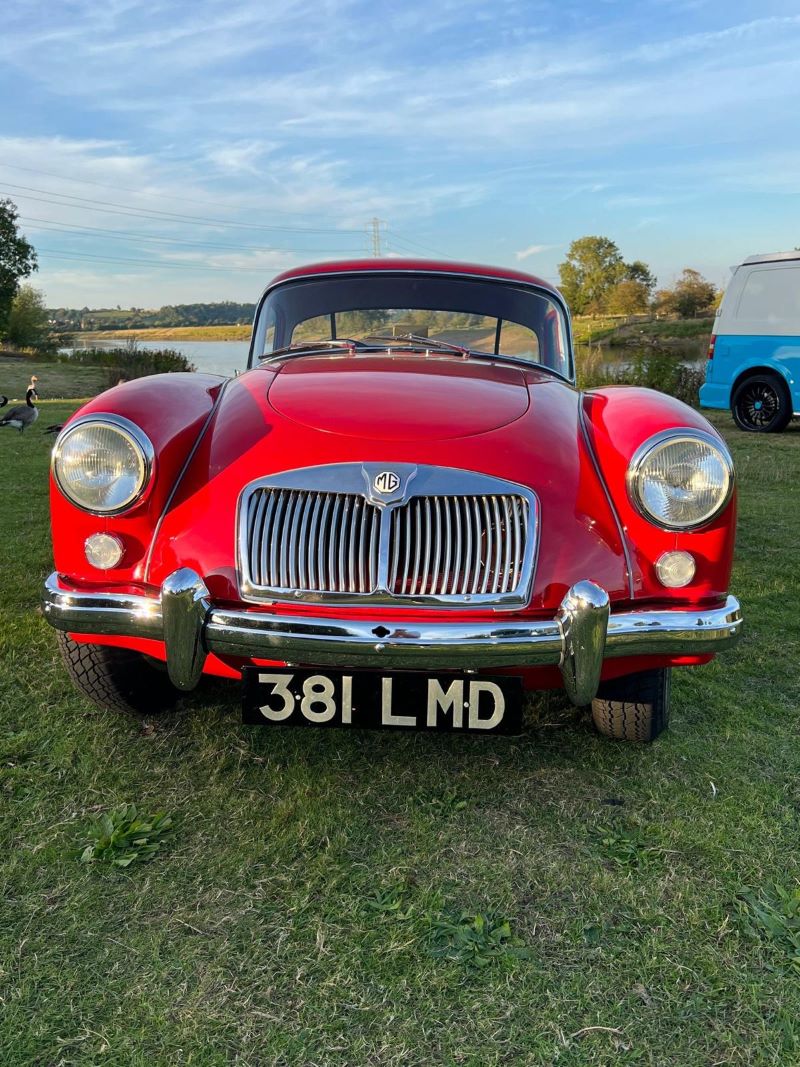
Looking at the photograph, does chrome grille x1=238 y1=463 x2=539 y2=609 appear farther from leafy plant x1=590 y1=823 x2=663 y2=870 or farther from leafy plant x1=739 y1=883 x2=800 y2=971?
leafy plant x1=739 y1=883 x2=800 y2=971

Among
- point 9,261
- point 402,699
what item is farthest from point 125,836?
point 9,261

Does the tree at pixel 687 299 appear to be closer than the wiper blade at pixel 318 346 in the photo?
No

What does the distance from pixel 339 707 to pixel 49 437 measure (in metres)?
9.39

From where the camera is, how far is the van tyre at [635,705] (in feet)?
8.64

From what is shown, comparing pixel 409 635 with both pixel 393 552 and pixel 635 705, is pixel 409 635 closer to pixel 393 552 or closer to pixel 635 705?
pixel 393 552

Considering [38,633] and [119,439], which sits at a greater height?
[119,439]

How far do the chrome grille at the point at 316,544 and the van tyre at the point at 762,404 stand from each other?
33.0 feet

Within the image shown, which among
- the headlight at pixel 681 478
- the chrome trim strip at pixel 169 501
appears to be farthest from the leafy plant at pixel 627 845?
the chrome trim strip at pixel 169 501

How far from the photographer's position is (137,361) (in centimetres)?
2369

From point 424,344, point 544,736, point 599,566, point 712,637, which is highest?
point 424,344

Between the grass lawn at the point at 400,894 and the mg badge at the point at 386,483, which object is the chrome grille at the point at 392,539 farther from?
the grass lawn at the point at 400,894

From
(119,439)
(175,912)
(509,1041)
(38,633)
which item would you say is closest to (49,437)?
(38,633)

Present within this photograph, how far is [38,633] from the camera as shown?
3572 mm

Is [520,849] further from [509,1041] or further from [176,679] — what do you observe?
[176,679]
